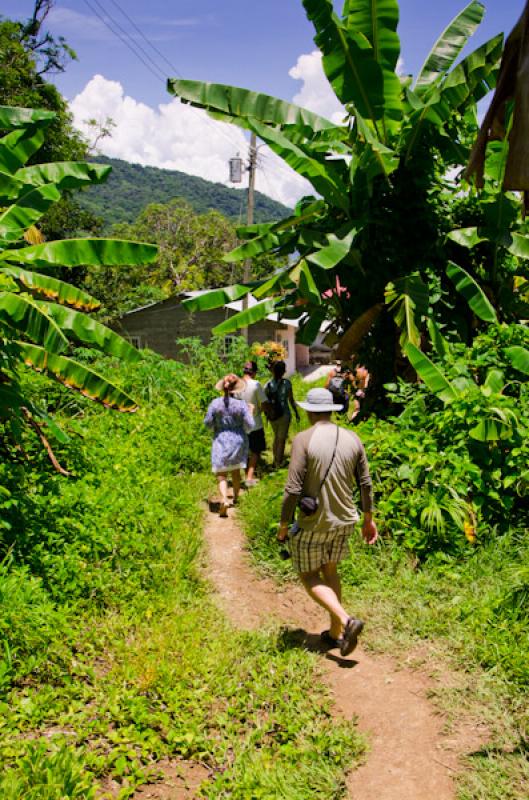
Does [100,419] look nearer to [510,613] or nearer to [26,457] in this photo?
[26,457]

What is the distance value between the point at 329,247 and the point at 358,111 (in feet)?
5.22

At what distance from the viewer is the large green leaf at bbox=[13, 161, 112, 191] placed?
544 centimetres

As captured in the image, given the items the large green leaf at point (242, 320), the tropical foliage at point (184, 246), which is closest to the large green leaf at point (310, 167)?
the large green leaf at point (242, 320)

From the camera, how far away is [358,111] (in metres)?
6.82

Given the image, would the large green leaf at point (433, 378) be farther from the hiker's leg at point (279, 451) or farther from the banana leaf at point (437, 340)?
the hiker's leg at point (279, 451)

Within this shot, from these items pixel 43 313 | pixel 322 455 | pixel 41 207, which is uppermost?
pixel 41 207

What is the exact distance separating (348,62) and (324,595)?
5293 mm

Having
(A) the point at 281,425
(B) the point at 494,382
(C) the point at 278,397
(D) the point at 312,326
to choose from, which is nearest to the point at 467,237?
(B) the point at 494,382

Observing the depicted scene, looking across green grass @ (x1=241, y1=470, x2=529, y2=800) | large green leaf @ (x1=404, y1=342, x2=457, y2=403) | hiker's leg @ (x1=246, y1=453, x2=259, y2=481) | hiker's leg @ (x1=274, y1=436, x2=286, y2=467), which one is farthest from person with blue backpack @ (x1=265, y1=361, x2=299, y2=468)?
green grass @ (x1=241, y1=470, x2=529, y2=800)

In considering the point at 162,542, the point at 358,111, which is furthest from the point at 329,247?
the point at 162,542

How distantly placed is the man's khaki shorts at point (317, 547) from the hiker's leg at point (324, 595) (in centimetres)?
7

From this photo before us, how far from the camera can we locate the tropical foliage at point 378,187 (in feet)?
21.4

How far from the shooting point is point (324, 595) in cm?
436

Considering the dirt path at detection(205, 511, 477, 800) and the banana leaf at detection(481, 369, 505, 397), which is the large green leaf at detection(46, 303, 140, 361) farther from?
the banana leaf at detection(481, 369, 505, 397)
